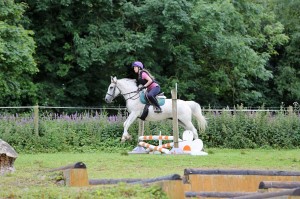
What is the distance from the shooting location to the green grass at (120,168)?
7988mm

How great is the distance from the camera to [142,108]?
74.8 feet

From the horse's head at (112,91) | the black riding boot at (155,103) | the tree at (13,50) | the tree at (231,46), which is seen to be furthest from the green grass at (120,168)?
the tree at (231,46)

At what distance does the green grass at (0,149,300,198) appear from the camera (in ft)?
26.2

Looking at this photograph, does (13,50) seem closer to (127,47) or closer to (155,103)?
(127,47)

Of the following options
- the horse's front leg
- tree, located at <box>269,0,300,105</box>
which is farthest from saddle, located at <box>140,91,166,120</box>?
tree, located at <box>269,0,300,105</box>

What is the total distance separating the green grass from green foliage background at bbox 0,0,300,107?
11.5 meters

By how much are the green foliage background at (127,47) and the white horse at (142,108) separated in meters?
8.49

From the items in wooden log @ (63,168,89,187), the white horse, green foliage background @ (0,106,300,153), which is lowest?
wooden log @ (63,168,89,187)

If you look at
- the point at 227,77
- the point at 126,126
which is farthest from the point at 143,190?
the point at 227,77

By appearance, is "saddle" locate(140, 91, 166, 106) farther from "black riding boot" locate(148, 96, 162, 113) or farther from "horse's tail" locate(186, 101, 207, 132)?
"horse's tail" locate(186, 101, 207, 132)

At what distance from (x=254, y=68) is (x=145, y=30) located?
254 inches

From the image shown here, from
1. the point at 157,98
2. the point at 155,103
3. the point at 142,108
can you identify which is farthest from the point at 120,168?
the point at 142,108

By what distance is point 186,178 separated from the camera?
10.0 meters

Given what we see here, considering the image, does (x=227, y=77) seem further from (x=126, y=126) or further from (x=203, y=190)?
(x=203, y=190)
